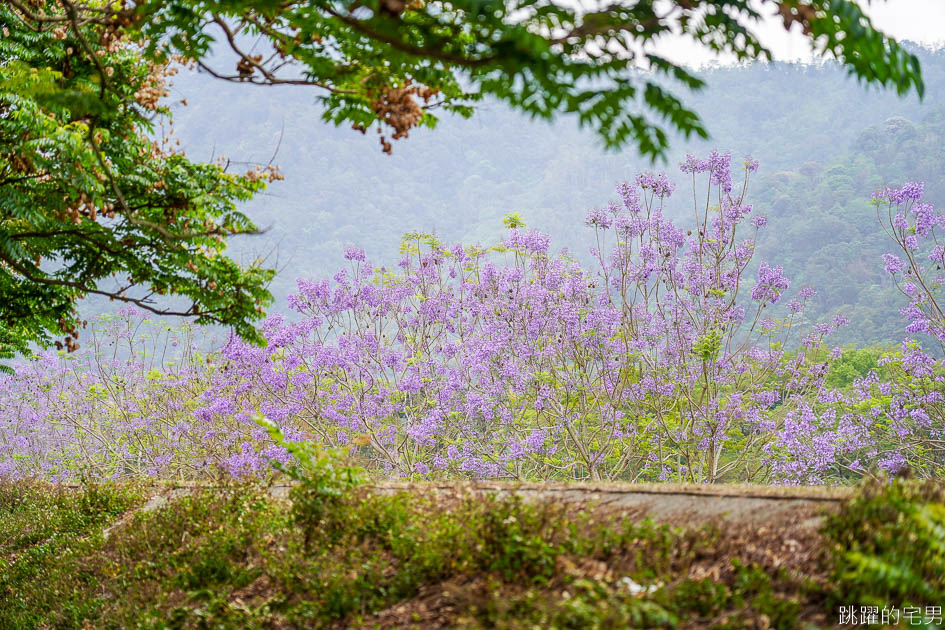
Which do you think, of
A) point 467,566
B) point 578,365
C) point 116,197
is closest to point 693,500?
point 467,566

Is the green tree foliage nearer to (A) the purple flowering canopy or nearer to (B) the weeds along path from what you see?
(B) the weeds along path

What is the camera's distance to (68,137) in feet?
15.2

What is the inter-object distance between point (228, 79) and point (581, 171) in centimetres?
6434

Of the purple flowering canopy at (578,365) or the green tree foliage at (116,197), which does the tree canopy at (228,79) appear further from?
the purple flowering canopy at (578,365)

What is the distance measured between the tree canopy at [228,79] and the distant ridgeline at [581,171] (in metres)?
26.6

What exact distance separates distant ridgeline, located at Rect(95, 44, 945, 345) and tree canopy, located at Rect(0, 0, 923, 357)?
87.3 feet

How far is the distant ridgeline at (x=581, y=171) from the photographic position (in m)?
35.0

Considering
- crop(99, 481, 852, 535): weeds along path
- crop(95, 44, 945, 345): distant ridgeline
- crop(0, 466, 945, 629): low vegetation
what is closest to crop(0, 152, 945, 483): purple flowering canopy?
crop(0, 466, 945, 629): low vegetation

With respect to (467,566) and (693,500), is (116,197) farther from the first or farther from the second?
(693,500)

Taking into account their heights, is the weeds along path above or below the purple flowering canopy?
below

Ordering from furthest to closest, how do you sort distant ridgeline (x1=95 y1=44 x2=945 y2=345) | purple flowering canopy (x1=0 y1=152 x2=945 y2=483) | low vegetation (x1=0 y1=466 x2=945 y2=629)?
distant ridgeline (x1=95 y1=44 x2=945 y2=345) < purple flowering canopy (x1=0 y1=152 x2=945 y2=483) < low vegetation (x1=0 y1=466 x2=945 y2=629)

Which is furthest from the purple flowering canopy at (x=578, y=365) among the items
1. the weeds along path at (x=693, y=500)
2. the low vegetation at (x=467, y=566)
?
the weeds along path at (x=693, y=500)

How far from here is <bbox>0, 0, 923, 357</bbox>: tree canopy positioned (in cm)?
254

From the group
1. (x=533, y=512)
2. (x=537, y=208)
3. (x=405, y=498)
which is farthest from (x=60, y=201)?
(x=537, y=208)
